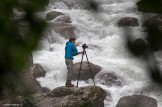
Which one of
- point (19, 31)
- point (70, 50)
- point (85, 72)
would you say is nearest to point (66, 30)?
point (85, 72)

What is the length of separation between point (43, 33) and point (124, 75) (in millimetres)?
13554

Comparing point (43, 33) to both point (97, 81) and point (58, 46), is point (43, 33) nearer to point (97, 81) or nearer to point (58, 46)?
point (97, 81)

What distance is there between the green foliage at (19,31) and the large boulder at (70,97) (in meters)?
8.36

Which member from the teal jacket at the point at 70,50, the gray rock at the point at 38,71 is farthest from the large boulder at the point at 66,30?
the teal jacket at the point at 70,50

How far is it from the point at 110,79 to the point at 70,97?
4300 millimetres

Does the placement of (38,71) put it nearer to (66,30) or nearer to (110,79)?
(110,79)

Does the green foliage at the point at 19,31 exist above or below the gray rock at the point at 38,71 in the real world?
above

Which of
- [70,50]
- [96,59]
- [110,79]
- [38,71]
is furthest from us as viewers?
[96,59]

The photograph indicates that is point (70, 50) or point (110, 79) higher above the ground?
point (70, 50)

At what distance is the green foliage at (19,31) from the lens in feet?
2.79

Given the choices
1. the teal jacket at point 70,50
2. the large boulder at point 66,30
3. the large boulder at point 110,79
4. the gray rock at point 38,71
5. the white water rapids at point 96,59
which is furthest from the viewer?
the large boulder at point 66,30

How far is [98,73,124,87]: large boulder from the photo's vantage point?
13.7 metres

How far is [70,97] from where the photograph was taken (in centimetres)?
974

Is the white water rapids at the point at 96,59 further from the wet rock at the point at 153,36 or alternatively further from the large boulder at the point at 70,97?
the wet rock at the point at 153,36
